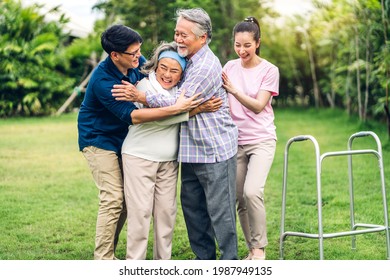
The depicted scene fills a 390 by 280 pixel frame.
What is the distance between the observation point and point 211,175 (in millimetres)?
4785

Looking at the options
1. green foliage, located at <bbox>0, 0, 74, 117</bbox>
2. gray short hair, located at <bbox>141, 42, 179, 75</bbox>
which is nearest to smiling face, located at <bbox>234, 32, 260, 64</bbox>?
gray short hair, located at <bbox>141, 42, 179, 75</bbox>

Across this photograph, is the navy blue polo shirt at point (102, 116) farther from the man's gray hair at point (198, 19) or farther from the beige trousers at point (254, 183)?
the beige trousers at point (254, 183)

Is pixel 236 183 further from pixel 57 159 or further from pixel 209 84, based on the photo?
pixel 57 159

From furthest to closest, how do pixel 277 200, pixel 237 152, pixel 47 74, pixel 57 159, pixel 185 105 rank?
pixel 47 74 < pixel 57 159 < pixel 277 200 < pixel 237 152 < pixel 185 105

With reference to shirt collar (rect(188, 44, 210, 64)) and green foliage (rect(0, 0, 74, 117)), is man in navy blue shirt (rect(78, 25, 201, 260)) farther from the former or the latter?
green foliage (rect(0, 0, 74, 117))

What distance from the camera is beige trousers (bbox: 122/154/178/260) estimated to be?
479 centimetres

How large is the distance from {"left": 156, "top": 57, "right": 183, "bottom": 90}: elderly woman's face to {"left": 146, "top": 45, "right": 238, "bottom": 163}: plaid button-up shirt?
0.06m

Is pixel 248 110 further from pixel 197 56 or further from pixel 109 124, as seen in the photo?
pixel 109 124

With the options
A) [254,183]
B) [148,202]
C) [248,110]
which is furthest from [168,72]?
[254,183]

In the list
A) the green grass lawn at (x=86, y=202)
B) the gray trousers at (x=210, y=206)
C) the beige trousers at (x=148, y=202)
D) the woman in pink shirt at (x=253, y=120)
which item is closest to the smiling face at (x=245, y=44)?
the woman in pink shirt at (x=253, y=120)

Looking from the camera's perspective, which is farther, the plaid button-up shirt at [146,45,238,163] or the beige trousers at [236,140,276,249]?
the beige trousers at [236,140,276,249]

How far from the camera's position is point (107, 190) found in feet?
16.2
